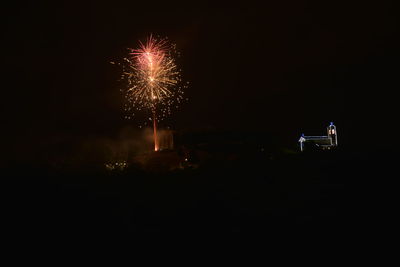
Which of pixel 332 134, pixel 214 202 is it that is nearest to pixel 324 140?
pixel 332 134

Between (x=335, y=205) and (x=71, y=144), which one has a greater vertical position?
(x=71, y=144)

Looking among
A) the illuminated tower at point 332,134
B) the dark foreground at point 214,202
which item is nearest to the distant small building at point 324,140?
the illuminated tower at point 332,134

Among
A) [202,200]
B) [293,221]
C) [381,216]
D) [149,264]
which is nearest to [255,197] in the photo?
[202,200]

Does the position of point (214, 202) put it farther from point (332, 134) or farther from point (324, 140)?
point (332, 134)

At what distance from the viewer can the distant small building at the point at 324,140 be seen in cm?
2922

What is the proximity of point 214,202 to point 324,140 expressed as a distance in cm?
2318

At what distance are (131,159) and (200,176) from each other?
33.5ft

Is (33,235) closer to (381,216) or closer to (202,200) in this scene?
(202,200)

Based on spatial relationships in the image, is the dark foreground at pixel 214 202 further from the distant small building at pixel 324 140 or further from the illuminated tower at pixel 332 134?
the illuminated tower at pixel 332 134

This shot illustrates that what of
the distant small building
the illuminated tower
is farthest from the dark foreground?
the illuminated tower

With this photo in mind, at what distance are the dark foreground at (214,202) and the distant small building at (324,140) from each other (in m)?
12.3

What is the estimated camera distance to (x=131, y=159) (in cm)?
2483

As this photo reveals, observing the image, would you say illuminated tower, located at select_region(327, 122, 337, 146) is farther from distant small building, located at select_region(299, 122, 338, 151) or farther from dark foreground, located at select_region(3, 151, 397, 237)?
dark foreground, located at select_region(3, 151, 397, 237)

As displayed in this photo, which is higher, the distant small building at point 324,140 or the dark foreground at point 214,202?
the distant small building at point 324,140
